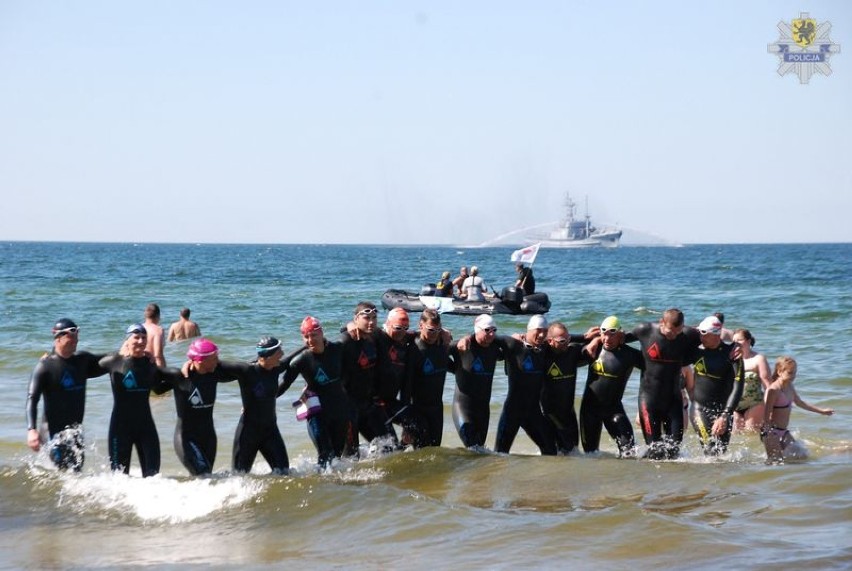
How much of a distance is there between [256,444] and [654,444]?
156 inches

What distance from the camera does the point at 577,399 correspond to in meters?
15.1

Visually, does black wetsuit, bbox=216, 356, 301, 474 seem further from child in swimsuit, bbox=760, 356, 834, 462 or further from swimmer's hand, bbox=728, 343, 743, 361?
child in swimsuit, bbox=760, 356, 834, 462

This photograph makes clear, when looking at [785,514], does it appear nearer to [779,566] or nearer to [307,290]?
[779,566]

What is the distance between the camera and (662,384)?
1021 centimetres

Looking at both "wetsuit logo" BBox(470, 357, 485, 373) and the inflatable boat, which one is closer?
"wetsuit logo" BBox(470, 357, 485, 373)

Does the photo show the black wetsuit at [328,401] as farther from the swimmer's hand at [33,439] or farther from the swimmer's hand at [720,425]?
the swimmer's hand at [720,425]

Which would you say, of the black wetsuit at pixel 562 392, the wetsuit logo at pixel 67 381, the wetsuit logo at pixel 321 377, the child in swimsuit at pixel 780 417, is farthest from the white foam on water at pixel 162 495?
the child in swimsuit at pixel 780 417

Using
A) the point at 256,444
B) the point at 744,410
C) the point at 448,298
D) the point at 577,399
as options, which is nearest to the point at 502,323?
the point at 448,298

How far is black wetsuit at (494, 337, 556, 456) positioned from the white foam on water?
8.47 ft

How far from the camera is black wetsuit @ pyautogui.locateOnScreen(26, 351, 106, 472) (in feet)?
29.4

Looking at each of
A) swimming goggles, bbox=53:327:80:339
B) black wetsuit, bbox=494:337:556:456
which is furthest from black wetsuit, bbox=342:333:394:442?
swimming goggles, bbox=53:327:80:339

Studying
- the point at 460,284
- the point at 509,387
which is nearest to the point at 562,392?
the point at 509,387

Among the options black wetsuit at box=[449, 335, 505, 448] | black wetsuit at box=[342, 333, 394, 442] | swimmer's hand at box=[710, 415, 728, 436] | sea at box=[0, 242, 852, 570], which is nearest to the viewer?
sea at box=[0, 242, 852, 570]

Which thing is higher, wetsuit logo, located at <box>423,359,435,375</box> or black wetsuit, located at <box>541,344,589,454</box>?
wetsuit logo, located at <box>423,359,435,375</box>
